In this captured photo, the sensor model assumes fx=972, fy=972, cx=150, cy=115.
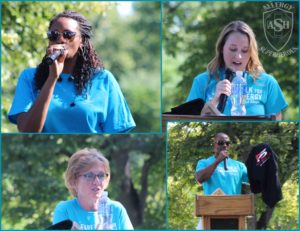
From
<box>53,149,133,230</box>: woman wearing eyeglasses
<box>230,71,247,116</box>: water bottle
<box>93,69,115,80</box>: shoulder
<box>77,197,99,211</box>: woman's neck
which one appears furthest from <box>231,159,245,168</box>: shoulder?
<box>93,69,115,80</box>: shoulder

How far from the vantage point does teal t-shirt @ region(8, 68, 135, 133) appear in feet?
18.8

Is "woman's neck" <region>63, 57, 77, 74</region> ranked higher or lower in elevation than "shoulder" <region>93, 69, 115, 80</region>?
higher

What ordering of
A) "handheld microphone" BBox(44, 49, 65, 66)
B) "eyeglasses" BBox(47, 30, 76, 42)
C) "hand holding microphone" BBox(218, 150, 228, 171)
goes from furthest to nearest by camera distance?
"hand holding microphone" BBox(218, 150, 228, 171) → "eyeglasses" BBox(47, 30, 76, 42) → "handheld microphone" BBox(44, 49, 65, 66)

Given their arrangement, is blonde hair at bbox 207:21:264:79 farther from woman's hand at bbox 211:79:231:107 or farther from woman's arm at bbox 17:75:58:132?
woman's arm at bbox 17:75:58:132

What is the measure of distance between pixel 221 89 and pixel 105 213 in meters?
1.09

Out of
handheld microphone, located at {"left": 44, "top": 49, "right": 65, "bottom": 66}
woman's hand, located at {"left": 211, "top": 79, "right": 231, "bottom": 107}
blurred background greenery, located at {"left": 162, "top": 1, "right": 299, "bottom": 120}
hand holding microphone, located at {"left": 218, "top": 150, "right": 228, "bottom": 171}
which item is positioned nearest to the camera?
handheld microphone, located at {"left": 44, "top": 49, "right": 65, "bottom": 66}

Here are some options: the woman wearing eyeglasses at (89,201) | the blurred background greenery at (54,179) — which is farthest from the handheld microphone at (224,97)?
the blurred background greenery at (54,179)

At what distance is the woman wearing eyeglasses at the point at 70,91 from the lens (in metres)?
5.72

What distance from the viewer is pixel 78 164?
630cm

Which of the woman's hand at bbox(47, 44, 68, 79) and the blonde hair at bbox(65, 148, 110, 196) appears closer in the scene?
the woman's hand at bbox(47, 44, 68, 79)

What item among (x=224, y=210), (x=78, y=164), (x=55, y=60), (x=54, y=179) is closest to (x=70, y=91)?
(x=55, y=60)

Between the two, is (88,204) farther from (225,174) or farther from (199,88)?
(199,88)

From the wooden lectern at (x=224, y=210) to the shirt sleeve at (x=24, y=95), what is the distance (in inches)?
51.5

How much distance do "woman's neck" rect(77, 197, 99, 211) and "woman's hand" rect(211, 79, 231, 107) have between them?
99cm
